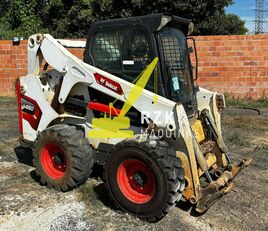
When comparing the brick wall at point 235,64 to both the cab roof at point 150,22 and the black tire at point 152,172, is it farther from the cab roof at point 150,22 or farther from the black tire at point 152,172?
the black tire at point 152,172

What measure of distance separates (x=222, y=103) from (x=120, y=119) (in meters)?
1.70

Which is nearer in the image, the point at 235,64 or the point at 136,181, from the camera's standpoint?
the point at 136,181

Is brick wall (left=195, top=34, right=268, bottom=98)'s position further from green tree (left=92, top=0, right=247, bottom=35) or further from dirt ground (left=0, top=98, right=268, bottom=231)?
green tree (left=92, top=0, right=247, bottom=35)

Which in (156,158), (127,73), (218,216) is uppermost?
(127,73)

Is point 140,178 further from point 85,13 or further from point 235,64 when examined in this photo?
point 85,13

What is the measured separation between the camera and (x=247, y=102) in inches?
477

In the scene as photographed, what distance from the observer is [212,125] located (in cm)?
545

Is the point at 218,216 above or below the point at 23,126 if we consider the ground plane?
below

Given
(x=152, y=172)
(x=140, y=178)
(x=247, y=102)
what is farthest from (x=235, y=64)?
(x=152, y=172)

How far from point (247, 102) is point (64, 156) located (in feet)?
26.9

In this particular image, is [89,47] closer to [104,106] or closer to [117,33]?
[117,33]

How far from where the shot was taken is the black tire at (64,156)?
5.06m

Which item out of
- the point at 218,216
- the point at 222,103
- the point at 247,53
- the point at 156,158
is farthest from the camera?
the point at 247,53

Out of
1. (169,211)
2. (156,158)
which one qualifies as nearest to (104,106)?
(156,158)
